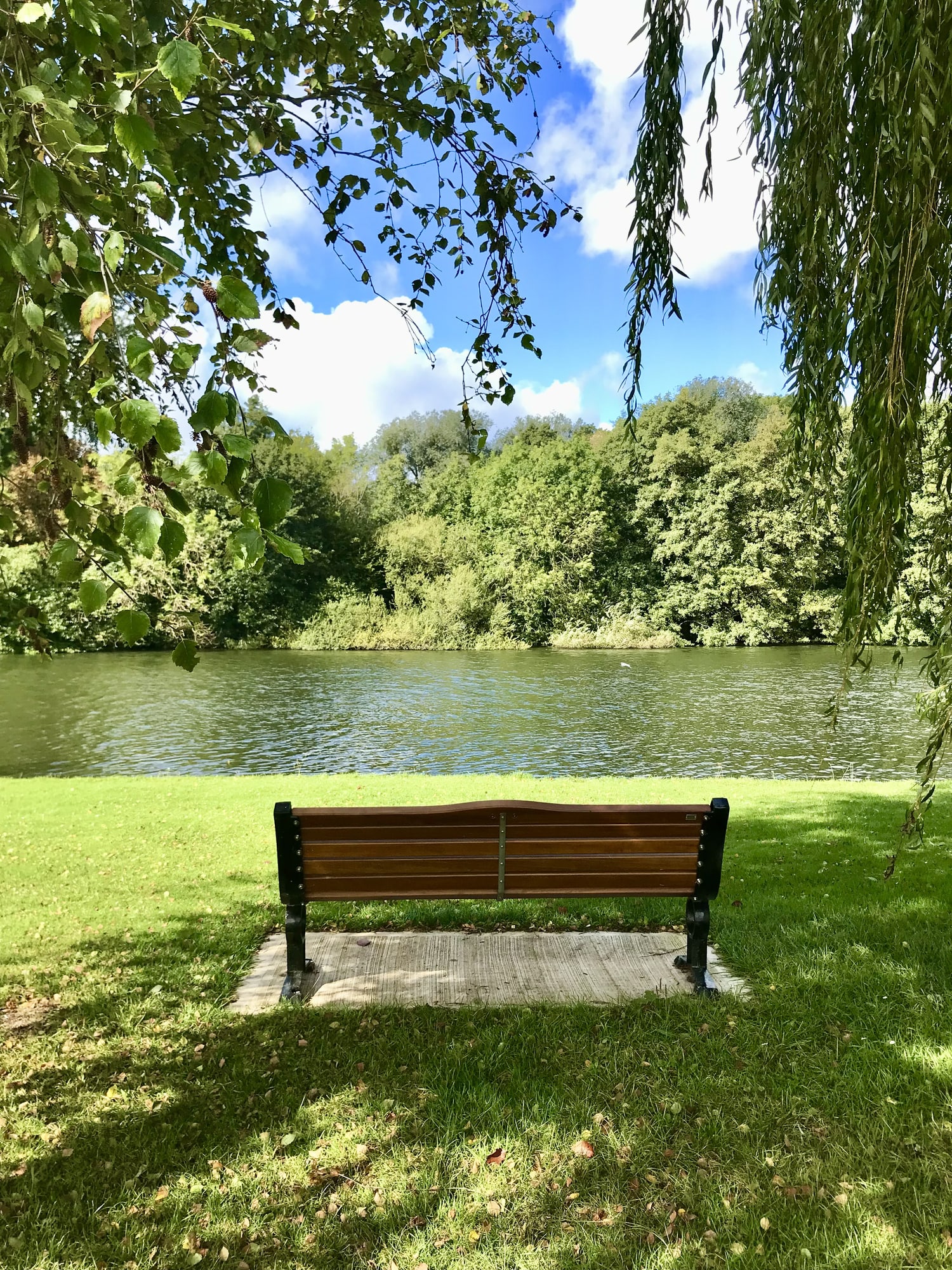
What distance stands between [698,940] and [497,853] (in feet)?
3.70

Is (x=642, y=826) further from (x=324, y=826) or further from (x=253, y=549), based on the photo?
(x=253, y=549)

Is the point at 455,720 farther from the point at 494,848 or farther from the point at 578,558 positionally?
the point at 578,558

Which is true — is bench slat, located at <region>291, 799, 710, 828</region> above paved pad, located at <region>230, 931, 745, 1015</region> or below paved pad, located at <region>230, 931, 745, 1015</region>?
above

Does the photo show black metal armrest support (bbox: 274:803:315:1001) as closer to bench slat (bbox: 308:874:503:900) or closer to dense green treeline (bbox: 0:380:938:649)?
bench slat (bbox: 308:874:503:900)

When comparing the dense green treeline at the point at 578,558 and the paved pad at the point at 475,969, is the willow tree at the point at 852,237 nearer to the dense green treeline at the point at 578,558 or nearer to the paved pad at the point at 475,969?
the paved pad at the point at 475,969

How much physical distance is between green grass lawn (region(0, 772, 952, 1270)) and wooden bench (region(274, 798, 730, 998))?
526 millimetres

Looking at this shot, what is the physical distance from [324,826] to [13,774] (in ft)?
36.8

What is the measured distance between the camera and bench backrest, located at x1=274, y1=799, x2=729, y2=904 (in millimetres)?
3615

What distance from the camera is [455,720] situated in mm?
16625

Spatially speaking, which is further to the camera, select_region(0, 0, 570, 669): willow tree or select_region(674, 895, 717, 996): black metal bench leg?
select_region(674, 895, 717, 996): black metal bench leg

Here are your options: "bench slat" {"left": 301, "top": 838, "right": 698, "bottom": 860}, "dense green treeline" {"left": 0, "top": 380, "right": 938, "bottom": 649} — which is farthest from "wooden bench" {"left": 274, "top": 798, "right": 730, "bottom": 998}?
"dense green treeline" {"left": 0, "top": 380, "right": 938, "bottom": 649}

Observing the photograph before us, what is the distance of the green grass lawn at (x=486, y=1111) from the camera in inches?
88.9

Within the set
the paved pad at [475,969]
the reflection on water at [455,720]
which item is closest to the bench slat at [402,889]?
the paved pad at [475,969]

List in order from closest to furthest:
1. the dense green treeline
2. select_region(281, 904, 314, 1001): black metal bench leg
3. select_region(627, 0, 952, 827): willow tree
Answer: select_region(627, 0, 952, 827): willow tree, select_region(281, 904, 314, 1001): black metal bench leg, the dense green treeline
